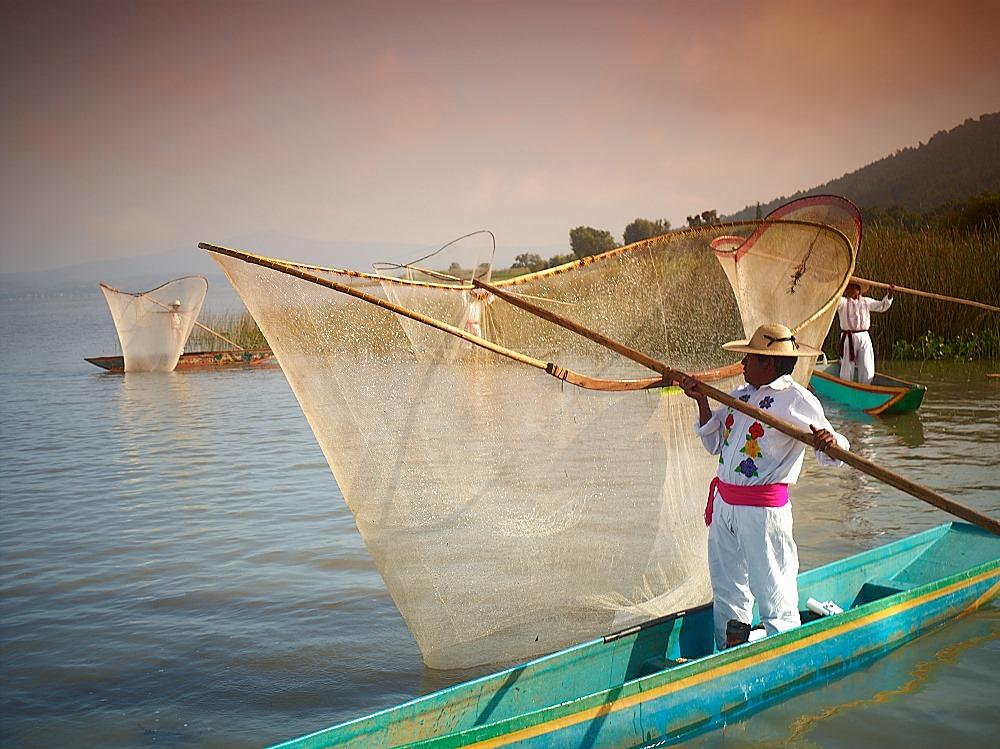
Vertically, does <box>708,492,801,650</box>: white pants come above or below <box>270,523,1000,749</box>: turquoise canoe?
above

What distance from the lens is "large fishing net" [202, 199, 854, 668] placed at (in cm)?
368

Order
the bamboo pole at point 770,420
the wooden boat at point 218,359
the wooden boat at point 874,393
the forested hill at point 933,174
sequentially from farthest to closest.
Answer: the forested hill at point 933,174, the wooden boat at point 218,359, the wooden boat at point 874,393, the bamboo pole at point 770,420

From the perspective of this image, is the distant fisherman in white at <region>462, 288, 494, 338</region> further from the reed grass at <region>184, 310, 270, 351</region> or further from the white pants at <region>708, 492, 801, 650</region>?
the reed grass at <region>184, 310, 270, 351</region>

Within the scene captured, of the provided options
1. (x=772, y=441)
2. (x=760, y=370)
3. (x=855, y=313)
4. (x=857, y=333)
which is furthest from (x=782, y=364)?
(x=857, y=333)

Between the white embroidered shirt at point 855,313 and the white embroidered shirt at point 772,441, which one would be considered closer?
the white embroidered shirt at point 772,441

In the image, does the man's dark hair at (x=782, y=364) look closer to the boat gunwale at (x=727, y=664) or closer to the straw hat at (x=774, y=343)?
the straw hat at (x=774, y=343)

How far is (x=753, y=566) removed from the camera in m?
3.66

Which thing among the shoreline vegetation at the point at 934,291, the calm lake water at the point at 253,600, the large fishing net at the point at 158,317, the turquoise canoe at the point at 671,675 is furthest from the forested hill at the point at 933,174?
the turquoise canoe at the point at 671,675

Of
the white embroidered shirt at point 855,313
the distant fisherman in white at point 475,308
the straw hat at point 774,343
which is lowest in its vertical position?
the white embroidered shirt at point 855,313

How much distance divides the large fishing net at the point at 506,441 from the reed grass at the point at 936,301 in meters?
10.8

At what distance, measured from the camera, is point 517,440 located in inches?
155

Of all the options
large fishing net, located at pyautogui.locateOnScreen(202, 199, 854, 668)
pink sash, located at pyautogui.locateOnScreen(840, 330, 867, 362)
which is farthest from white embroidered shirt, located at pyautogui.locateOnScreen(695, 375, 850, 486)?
pink sash, located at pyautogui.locateOnScreen(840, 330, 867, 362)

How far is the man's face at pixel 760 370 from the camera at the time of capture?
373cm

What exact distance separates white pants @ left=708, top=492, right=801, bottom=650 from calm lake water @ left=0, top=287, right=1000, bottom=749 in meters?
0.41
